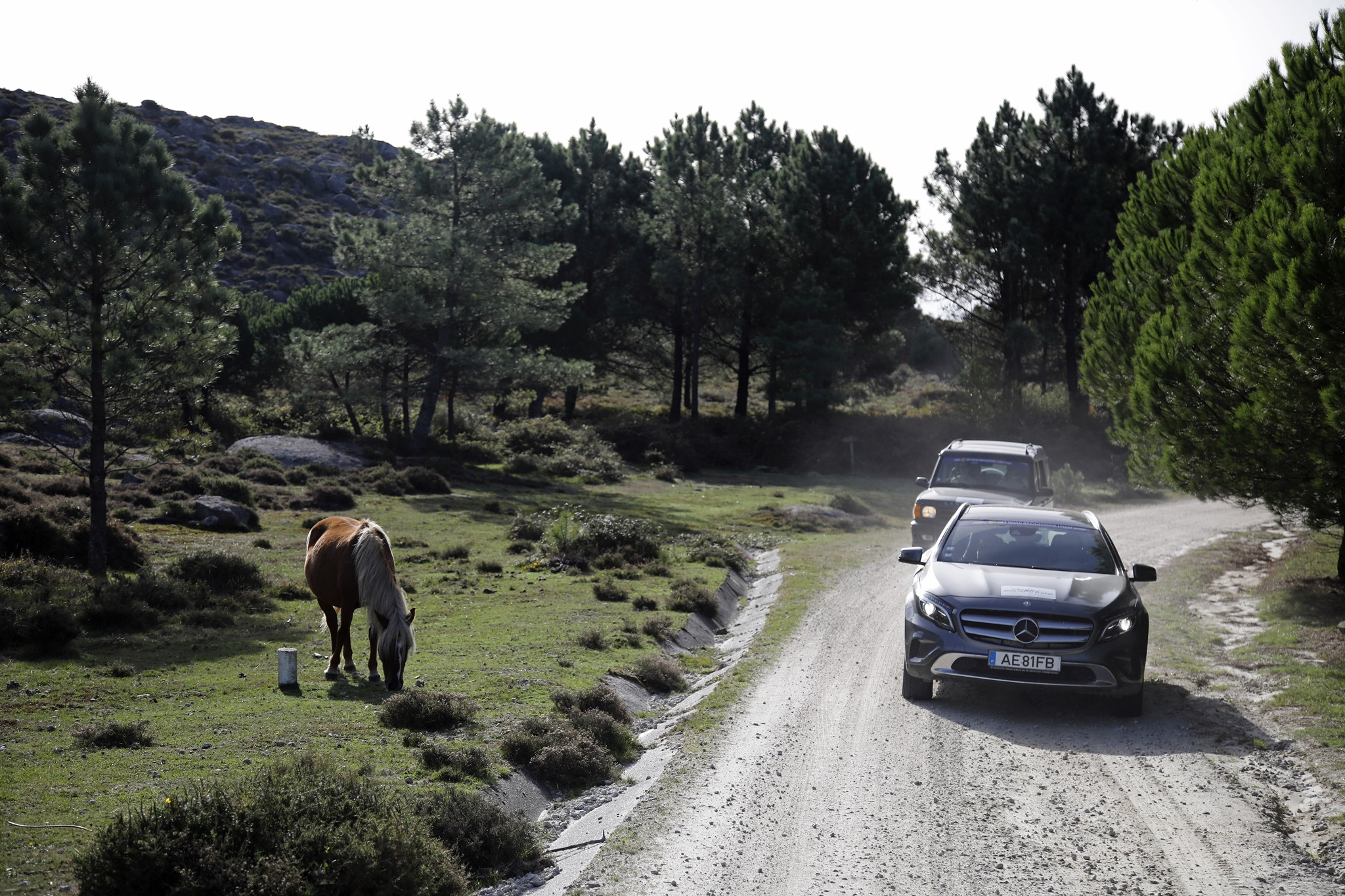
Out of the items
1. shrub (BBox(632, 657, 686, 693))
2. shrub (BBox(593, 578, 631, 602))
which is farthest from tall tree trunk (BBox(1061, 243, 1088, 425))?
shrub (BBox(632, 657, 686, 693))

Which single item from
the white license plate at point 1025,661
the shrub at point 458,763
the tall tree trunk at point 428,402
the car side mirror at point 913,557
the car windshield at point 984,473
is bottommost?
the shrub at point 458,763

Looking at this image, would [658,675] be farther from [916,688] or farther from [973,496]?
[973,496]

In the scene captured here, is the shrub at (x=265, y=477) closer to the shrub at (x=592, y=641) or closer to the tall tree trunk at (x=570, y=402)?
the shrub at (x=592, y=641)

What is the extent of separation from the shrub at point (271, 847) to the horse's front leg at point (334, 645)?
18.0 feet

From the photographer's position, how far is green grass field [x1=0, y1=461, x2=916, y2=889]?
7254 millimetres

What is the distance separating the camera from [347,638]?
38.1ft

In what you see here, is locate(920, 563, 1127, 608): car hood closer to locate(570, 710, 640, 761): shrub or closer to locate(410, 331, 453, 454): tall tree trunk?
locate(570, 710, 640, 761): shrub

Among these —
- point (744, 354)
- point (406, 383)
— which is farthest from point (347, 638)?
point (744, 354)

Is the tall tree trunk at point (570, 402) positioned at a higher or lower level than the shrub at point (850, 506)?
higher

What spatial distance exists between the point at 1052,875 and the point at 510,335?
1641 inches

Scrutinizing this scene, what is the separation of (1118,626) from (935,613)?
1.72 meters

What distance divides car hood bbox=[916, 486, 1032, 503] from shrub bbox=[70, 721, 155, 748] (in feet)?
50.2

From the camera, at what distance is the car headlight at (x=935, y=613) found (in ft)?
32.8

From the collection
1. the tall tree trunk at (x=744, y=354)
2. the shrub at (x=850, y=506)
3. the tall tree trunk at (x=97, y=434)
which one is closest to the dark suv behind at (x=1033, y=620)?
the tall tree trunk at (x=97, y=434)
